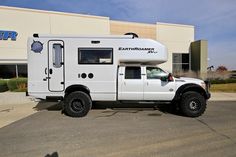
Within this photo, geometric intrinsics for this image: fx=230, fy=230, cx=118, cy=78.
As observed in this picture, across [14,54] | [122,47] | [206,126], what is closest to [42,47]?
[122,47]

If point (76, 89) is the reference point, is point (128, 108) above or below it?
below

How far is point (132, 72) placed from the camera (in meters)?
9.12

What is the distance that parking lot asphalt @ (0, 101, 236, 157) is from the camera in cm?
505

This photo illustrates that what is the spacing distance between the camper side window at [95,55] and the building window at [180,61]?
918 inches

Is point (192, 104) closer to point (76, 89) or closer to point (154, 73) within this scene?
point (154, 73)

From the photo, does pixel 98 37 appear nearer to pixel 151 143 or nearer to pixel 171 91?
pixel 171 91

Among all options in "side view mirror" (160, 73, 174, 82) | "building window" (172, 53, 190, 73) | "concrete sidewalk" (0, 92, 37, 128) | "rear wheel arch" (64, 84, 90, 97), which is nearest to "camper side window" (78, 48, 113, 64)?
"rear wheel arch" (64, 84, 90, 97)

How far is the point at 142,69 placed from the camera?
911cm

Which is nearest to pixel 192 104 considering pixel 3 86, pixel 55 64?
pixel 55 64

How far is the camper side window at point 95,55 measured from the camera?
8.90 meters

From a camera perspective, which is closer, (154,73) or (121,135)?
(121,135)

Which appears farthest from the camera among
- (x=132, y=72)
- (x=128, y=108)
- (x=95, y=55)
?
(x=128, y=108)

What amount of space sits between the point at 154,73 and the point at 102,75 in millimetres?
2061

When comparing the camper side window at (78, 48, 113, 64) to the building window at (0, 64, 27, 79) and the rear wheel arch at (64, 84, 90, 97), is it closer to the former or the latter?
the rear wheel arch at (64, 84, 90, 97)
